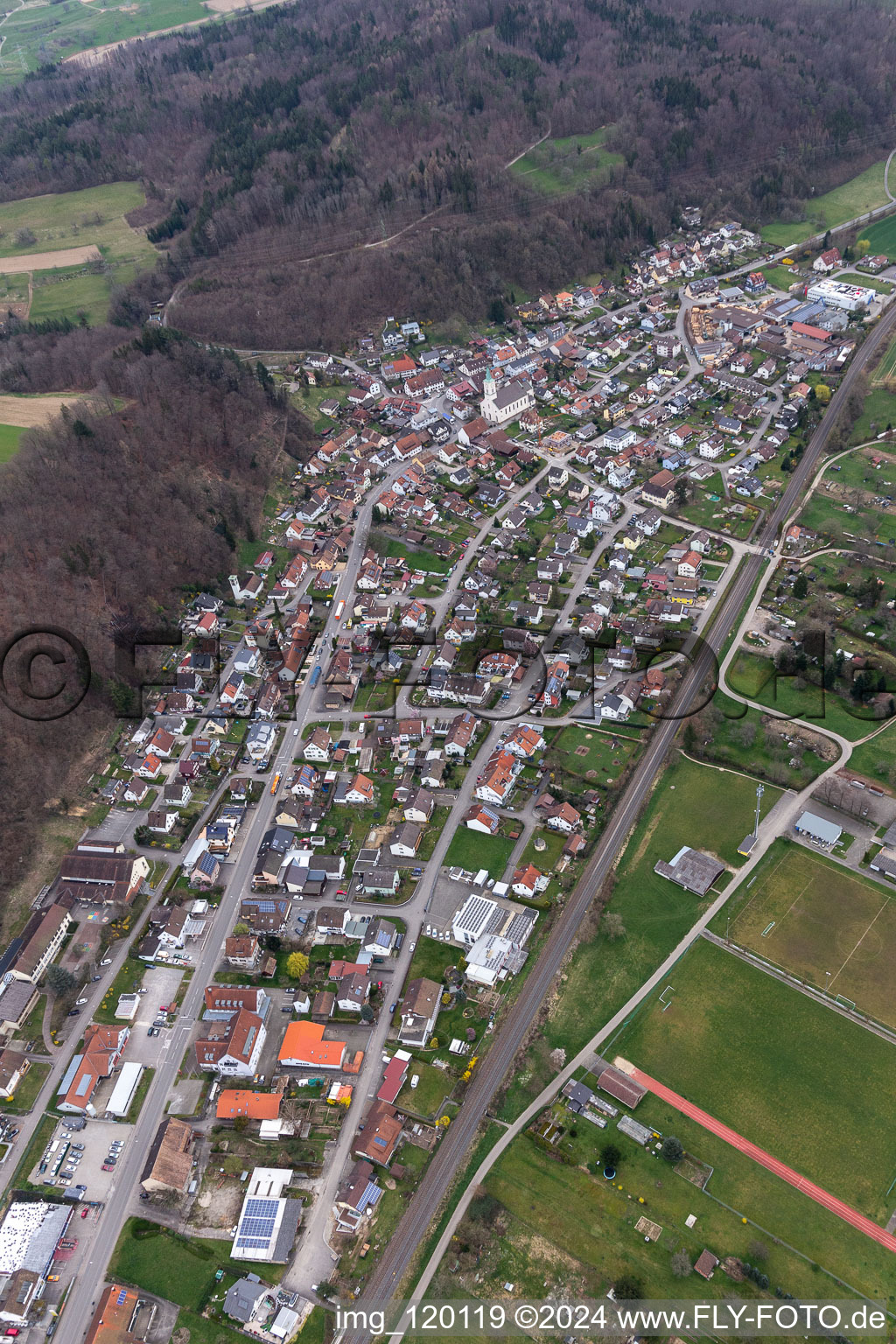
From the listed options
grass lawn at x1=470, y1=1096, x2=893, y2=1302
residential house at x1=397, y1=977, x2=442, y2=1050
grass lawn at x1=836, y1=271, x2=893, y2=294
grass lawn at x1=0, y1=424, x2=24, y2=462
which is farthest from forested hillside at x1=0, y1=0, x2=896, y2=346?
grass lawn at x1=470, y1=1096, x2=893, y2=1302

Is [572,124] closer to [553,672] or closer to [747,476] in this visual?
[747,476]

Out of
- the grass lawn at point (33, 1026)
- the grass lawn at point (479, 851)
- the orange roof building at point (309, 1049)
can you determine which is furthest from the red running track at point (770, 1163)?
the grass lawn at point (33, 1026)

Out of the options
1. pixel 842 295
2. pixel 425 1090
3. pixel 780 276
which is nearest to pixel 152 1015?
pixel 425 1090

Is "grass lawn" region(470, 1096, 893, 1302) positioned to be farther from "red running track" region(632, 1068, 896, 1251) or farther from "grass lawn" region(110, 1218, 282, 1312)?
"grass lawn" region(110, 1218, 282, 1312)

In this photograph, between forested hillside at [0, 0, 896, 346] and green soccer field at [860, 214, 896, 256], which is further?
green soccer field at [860, 214, 896, 256]

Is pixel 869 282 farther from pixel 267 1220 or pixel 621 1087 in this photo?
pixel 267 1220

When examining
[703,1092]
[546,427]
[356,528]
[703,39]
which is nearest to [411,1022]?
[703,1092]
